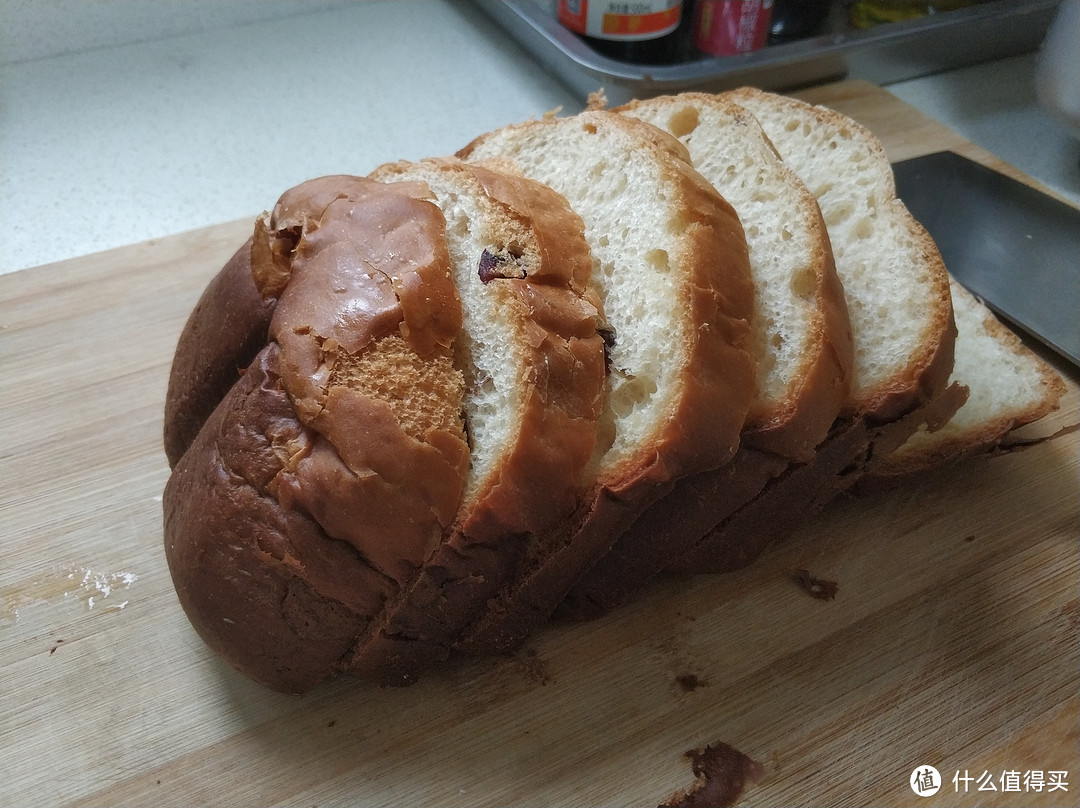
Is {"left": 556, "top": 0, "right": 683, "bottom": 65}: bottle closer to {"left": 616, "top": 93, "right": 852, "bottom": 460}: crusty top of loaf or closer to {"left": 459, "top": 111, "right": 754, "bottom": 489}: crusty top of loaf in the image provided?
{"left": 616, "top": 93, "right": 852, "bottom": 460}: crusty top of loaf

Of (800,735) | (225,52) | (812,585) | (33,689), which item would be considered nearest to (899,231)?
(812,585)

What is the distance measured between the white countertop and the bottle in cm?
28

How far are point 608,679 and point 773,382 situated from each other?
2.19 ft

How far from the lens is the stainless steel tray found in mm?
2799

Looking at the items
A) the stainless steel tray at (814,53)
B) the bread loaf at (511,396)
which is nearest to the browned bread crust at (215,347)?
the bread loaf at (511,396)

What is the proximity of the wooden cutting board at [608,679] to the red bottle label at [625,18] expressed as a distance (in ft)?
6.00

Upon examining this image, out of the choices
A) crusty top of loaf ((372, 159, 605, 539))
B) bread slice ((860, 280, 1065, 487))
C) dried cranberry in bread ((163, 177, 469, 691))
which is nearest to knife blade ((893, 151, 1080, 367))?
bread slice ((860, 280, 1065, 487))

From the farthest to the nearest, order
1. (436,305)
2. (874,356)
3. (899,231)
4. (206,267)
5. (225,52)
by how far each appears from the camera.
Result: (225,52), (206,267), (899,231), (874,356), (436,305)

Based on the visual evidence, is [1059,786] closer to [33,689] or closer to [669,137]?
[669,137]

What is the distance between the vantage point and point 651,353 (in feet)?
4.81

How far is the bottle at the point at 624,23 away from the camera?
2.83 metres

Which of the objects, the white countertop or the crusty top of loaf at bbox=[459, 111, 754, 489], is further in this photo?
the white countertop

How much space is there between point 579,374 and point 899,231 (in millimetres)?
987

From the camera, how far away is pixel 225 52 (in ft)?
11.1
